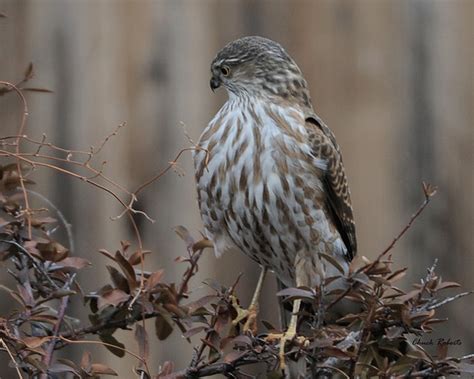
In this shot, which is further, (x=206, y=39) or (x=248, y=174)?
(x=206, y=39)

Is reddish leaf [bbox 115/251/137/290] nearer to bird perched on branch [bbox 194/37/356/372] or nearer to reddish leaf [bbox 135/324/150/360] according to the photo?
reddish leaf [bbox 135/324/150/360]

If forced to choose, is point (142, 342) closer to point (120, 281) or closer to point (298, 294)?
point (120, 281)

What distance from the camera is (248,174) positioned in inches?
106

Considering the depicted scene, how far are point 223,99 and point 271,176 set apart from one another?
2.38ft

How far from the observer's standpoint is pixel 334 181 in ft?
9.15

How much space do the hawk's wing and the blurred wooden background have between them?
453 millimetres

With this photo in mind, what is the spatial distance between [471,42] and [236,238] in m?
1.14

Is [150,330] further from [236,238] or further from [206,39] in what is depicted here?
[206,39]

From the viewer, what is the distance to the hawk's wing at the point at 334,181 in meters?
2.77

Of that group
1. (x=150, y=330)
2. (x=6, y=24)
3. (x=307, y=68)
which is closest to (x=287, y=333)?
(x=150, y=330)

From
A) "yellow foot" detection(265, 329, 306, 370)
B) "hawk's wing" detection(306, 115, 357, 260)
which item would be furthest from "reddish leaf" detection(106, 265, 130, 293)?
"hawk's wing" detection(306, 115, 357, 260)

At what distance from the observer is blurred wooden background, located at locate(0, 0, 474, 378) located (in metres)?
3.23

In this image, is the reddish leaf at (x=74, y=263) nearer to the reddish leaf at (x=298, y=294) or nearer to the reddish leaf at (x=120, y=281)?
the reddish leaf at (x=120, y=281)

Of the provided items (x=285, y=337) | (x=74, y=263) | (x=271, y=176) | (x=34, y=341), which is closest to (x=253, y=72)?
(x=271, y=176)
